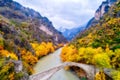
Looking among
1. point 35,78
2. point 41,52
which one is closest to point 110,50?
point 35,78

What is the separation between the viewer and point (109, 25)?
324ft

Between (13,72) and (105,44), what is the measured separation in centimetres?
4010

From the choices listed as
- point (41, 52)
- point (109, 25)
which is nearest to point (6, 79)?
point (109, 25)

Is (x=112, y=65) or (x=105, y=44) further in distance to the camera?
(x=105, y=44)

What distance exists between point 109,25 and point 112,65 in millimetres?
39678

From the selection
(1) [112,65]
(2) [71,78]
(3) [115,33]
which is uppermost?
(3) [115,33]

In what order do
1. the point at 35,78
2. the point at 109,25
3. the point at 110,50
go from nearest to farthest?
the point at 35,78 → the point at 110,50 → the point at 109,25

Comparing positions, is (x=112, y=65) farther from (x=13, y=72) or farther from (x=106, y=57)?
(x=13, y=72)

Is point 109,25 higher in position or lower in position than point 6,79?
higher

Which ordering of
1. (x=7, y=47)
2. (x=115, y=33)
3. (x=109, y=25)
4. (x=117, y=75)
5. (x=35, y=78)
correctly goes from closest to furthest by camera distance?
(x=117, y=75)
(x=35, y=78)
(x=7, y=47)
(x=115, y=33)
(x=109, y=25)

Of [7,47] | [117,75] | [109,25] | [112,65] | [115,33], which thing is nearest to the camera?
[117,75]

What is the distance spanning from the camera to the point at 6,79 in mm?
42688

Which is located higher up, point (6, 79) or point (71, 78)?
point (6, 79)

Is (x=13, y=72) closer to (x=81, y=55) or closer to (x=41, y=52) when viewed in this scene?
(x=81, y=55)
